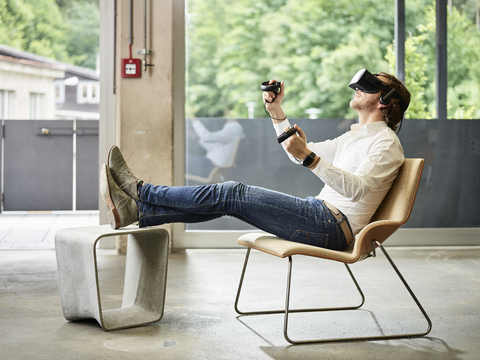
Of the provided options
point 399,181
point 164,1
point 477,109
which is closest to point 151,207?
point 399,181

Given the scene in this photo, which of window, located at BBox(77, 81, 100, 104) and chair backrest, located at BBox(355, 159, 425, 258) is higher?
window, located at BBox(77, 81, 100, 104)

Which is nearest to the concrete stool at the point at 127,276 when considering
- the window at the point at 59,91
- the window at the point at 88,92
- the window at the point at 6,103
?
the window at the point at 88,92

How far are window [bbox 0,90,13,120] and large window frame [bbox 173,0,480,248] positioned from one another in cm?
183

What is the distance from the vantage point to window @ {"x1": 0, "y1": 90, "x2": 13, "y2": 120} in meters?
4.82

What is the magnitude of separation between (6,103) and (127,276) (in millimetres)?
3193

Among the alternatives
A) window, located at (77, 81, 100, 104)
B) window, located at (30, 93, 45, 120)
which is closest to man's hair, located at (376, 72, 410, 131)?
window, located at (77, 81, 100, 104)

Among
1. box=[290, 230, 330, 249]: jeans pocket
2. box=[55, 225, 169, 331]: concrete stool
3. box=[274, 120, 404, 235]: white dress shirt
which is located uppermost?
box=[274, 120, 404, 235]: white dress shirt

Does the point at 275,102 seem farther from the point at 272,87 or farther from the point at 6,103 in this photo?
the point at 6,103

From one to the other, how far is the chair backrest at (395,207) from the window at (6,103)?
12.8 ft

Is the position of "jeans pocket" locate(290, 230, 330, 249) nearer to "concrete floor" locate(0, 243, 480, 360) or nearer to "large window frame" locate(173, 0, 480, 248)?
"concrete floor" locate(0, 243, 480, 360)

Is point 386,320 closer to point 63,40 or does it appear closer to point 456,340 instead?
point 456,340

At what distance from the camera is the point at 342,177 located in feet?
6.72

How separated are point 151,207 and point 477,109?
3.37m

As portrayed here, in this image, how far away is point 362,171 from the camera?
2.13 m
